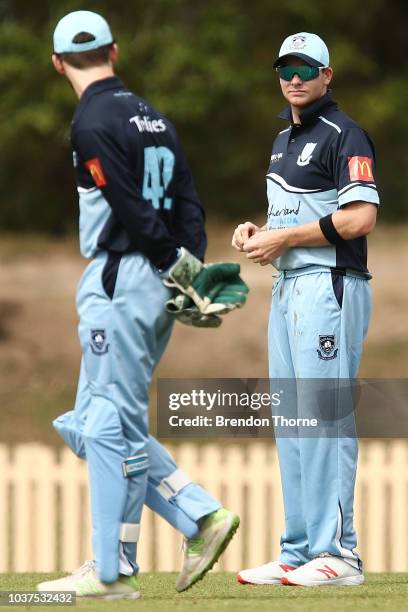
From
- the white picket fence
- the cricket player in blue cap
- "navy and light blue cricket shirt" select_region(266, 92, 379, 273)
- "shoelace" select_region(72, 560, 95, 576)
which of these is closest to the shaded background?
the white picket fence

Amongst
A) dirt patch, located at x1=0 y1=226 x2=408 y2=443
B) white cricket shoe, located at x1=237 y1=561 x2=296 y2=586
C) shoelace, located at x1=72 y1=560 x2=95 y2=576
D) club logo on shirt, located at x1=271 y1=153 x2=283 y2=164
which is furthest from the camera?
dirt patch, located at x1=0 y1=226 x2=408 y2=443

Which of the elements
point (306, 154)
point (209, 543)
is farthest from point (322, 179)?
point (209, 543)

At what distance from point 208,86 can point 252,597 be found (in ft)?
49.1

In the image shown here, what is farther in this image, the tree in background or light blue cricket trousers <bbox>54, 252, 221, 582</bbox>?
the tree in background

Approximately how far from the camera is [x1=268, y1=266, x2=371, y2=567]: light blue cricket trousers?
19.6 ft

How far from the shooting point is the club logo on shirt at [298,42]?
6.22 meters

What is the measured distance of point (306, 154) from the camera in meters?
6.14

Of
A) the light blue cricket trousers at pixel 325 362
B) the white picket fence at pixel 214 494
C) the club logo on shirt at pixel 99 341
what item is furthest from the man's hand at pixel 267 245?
the white picket fence at pixel 214 494

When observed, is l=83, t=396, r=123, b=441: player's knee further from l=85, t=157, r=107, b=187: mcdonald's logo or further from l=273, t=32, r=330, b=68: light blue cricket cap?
l=273, t=32, r=330, b=68: light blue cricket cap

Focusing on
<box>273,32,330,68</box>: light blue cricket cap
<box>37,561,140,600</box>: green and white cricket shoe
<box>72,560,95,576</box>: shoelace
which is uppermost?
<box>273,32,330,68</box>: light blue cricket cap

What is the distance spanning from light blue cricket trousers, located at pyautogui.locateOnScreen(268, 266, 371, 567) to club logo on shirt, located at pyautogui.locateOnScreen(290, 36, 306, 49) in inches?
37.1

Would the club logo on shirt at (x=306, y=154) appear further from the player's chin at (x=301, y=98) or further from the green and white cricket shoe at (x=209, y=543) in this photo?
the green and white cricket shoe at (x=209, y=543)

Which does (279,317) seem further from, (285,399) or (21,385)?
(21,385)

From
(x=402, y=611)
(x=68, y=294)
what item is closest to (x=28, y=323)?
(x=68, y=294)
